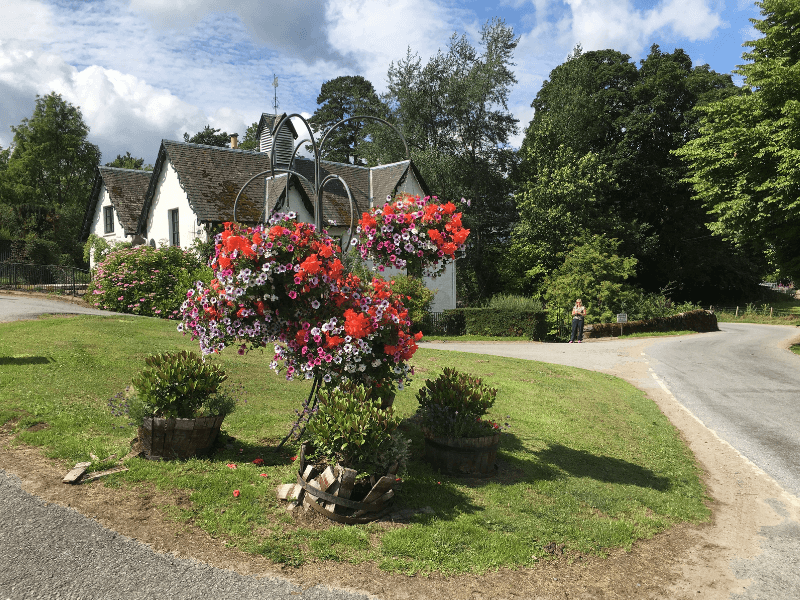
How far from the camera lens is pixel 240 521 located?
5203 millimetres

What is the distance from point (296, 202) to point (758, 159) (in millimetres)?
20462

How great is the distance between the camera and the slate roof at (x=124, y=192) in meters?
31.4

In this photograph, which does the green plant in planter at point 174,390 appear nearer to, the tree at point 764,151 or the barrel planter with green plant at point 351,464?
the barrel planter with green plant at point 351,464

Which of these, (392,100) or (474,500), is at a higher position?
(392,100)

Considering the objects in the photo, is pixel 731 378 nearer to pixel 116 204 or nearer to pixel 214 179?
pixel 214 179

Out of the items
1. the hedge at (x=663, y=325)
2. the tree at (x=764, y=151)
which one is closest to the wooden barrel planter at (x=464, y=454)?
the tree at (x=764, y=151)

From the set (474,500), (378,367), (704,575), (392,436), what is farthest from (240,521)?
(704,575)

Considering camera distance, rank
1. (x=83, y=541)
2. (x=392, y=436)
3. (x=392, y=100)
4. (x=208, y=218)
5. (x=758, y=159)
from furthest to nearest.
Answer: (x=392, y=100)
(x=208, y=218)
(x=758, y=159)
(x=392, y=436)
(x=83, y=541)

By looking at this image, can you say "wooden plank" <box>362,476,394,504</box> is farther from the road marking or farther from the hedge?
the hedge

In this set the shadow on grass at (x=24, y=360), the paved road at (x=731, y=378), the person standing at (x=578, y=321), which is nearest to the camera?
the paved road at (x=731, y=378)

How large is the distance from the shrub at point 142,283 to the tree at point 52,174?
87.9ft

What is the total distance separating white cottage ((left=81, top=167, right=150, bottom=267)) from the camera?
31.3 meters

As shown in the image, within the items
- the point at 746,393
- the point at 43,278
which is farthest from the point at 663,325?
the point at 43,278

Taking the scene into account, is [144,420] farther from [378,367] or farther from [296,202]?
[296,202]
